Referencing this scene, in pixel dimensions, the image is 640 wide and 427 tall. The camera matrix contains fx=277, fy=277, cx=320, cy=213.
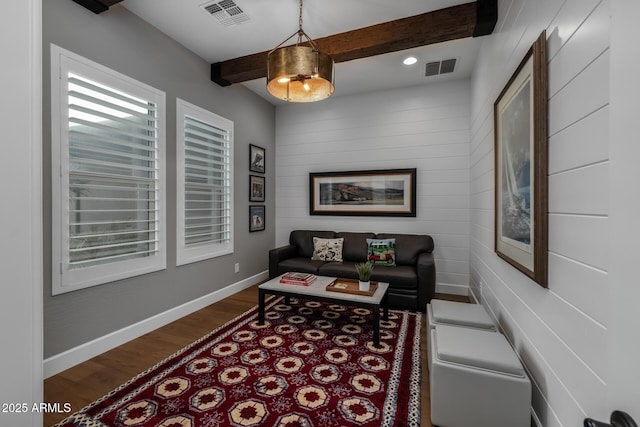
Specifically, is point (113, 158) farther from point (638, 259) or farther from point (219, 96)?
point (638, 259)

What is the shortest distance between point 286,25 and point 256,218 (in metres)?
2.59

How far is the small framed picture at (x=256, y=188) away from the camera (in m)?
4.19

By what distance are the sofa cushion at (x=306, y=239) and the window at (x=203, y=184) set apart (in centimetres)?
105

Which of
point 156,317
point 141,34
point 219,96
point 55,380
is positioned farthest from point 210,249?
point 141,34

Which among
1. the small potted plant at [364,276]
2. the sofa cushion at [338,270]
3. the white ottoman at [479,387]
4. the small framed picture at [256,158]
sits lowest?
the white ottoman at [479,387]

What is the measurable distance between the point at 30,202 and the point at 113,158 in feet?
4.92

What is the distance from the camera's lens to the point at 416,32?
2533 mm

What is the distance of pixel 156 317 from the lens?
2.76m

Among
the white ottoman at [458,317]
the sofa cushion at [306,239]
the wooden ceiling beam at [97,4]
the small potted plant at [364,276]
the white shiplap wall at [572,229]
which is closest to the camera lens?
the white shiplap wall at [572,229]

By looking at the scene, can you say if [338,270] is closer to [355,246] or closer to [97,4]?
[355,246]

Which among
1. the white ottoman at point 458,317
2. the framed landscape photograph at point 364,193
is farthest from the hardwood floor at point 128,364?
the framed landscape photograph at point 364,193

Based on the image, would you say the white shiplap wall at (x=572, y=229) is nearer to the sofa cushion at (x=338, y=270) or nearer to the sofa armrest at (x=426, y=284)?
the sofa armrest at (x=426, y=284)

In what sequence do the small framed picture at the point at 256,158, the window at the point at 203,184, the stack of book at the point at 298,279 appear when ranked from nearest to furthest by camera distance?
the stack of book at the point at 298,279 < the window at the point at 203,184 < the small framed picture at the point at 256,158

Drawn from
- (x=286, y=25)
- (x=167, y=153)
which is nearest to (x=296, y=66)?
(x=286, y=25)
